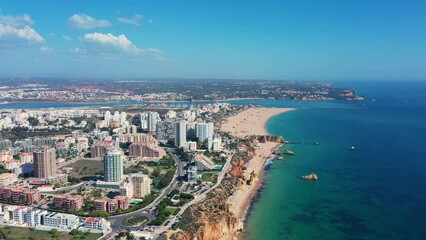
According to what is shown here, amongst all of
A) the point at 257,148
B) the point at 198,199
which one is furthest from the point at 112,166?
the point at 257,148

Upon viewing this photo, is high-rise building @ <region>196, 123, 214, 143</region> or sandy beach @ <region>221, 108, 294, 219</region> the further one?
high-rise building @ <region>196, 123, 214, 143</region>

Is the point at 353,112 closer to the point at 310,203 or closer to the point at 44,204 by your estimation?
the point at 310,203

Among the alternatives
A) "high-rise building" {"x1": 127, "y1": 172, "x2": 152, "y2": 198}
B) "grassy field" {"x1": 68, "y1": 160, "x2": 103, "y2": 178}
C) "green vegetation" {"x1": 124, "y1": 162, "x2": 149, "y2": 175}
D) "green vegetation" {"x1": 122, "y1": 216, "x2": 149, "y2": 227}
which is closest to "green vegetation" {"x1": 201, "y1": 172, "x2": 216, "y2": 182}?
"green vegetation" {"x1": 124, "y1": 162, "x2": 149, "y2": 175}

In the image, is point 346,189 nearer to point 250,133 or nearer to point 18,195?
point 18,195

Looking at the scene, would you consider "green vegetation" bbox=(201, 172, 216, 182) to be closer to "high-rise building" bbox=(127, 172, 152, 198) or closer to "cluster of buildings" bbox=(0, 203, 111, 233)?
"high-rise building" bbox=(127, 172, 152, 198)

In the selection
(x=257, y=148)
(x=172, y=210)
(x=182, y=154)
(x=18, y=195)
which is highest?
(x=182, y=154)

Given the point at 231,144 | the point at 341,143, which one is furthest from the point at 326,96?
the point at 231,144
